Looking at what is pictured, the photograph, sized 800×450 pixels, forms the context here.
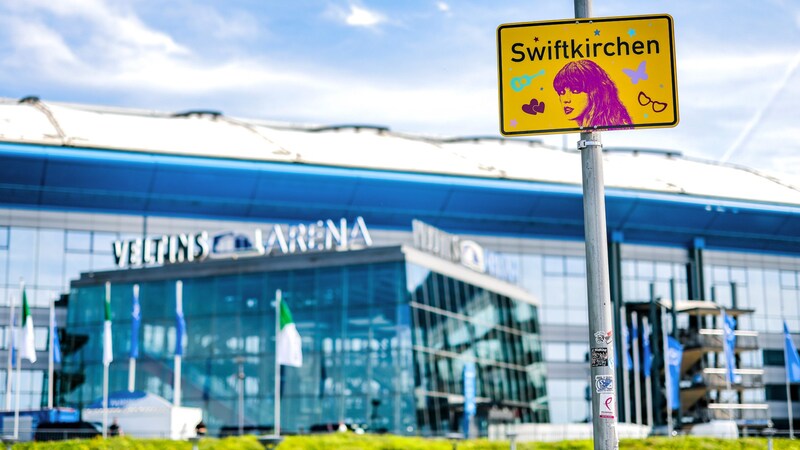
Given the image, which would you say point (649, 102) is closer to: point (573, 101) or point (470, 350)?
point (573, 101)

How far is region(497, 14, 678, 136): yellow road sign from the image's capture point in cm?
1272

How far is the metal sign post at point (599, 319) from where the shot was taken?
478 inches

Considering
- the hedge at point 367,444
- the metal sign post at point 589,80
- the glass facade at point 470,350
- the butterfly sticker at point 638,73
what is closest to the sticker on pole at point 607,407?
the metal sign post at point 589,80

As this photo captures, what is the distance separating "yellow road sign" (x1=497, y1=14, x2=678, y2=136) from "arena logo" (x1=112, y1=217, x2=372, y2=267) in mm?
49771

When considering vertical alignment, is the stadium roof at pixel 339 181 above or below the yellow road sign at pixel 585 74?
above

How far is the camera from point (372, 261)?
2431 inches

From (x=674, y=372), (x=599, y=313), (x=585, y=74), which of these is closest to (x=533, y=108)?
(x=585, y=74)

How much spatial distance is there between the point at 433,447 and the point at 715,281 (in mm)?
58225

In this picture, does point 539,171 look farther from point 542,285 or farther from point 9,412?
point 9,412

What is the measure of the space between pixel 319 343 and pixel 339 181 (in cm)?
1687

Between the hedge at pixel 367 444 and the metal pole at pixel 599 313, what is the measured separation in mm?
22611

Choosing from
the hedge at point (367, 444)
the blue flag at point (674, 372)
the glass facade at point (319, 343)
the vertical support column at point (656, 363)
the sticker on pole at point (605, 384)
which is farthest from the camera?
the vertical support column at point (656, 363)

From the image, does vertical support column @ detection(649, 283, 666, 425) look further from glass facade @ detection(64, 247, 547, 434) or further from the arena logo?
the arena logo

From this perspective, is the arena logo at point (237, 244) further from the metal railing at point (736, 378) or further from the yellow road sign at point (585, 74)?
the yellow road sign at point (585, 74)
